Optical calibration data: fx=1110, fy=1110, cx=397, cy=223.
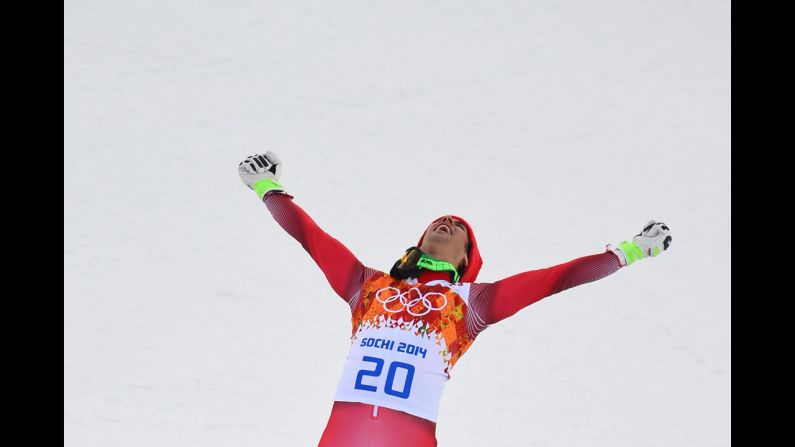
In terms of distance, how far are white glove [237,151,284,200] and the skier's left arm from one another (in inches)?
32.8

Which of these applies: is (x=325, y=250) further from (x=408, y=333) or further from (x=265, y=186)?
(x=408, y=333)

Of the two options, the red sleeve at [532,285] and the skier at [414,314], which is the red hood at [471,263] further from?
the red sleeve at [532,285]

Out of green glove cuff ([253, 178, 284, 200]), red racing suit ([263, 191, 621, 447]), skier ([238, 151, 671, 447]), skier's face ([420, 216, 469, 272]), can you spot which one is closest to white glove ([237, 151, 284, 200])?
green glove cuff ([253, 178, 284, 200])

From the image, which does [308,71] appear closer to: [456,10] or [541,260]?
[456,10]

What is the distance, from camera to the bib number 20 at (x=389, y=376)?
3270 millimetres

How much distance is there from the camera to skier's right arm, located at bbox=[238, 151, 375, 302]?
3.64 metres

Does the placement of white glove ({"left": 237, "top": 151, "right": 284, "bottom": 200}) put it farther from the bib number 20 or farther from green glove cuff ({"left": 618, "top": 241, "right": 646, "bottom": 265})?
green glove cuff ({"left": 618, "top": 241, "right": 646, "bottom": 265})

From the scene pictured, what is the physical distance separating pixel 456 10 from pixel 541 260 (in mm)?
1850

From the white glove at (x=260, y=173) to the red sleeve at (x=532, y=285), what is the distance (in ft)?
2.72

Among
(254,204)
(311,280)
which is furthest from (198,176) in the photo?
(311,280)

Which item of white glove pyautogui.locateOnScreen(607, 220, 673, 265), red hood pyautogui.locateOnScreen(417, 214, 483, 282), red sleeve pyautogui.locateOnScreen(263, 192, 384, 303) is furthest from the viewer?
red hood pyautogui.locateOnScreen(417, 214, 483, 282)

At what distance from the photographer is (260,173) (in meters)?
3.86

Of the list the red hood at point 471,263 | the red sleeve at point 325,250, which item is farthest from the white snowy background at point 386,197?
the red sleeve at point 325,250

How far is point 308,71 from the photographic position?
18.4ft
